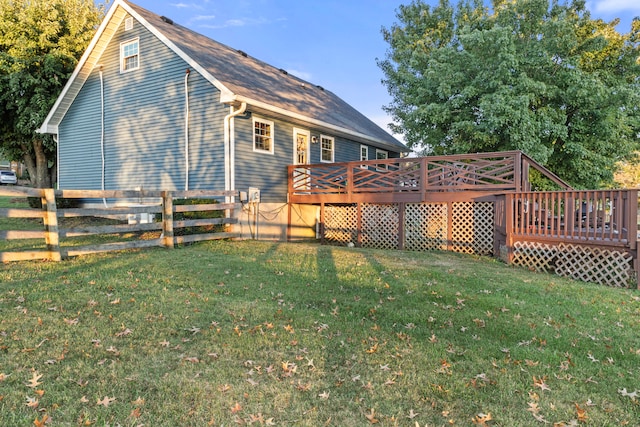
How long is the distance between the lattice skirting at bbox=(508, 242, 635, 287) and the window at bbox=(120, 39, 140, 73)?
13.1 metres

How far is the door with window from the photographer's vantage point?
540 inches

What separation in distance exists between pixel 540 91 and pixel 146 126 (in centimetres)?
1341

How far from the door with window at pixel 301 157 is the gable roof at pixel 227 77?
2.62ft

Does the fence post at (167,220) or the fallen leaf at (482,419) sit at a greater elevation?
the fence post at (167,220)

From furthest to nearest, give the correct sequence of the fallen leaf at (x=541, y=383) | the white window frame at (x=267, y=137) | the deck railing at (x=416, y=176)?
the white window frame at (x=267, y=137), the deck railing at (x=416, y=176), the fallen leaf at (x=541, y=383)

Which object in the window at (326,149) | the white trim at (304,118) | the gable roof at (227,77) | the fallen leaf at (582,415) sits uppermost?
the gable roof at (227,77)

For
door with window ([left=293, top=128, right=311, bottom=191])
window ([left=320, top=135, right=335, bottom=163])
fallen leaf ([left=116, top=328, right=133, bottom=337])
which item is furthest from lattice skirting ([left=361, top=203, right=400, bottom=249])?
fallen leaf ([left=116, top=328, right=133, bottom=337])

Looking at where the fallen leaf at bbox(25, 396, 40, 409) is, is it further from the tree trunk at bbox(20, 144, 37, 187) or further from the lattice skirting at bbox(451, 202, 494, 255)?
the tree trunk at bbox(20, 144, 37, 187)

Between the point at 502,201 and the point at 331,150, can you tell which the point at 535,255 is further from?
the point at 331,150

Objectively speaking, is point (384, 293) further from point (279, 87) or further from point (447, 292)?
point (279, 87)

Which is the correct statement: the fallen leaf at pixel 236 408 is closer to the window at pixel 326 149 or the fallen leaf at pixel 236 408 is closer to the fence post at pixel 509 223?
the fence post at pixel 509 223

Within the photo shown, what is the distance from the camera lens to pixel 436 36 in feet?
65.7

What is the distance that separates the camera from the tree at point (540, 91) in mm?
13789

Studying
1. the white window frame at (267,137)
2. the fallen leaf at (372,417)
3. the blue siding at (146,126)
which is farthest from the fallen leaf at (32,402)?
the white window frame at (267,137)
